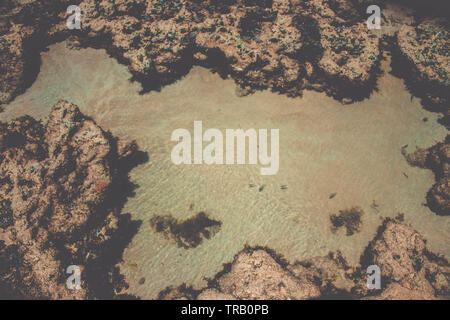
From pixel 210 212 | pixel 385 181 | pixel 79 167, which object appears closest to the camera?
pixel 79 167

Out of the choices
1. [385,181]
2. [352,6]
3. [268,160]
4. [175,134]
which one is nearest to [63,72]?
[175,134]

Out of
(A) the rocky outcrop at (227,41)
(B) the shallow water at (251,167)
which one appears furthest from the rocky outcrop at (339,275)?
(A) the rocky outcrop at (227,41)

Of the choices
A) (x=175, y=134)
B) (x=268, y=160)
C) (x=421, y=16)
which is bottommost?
(x=268, y=160)

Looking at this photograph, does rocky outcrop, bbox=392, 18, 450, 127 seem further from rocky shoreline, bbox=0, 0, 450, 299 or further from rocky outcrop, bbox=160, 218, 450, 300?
rocky outcrop, bbox=160, 218, 450, 300

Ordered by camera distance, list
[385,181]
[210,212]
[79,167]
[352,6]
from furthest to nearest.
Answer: [352,6]
[385,181]
[210,212]
[79,167]

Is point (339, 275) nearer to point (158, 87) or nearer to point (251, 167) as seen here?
point (251, 167)

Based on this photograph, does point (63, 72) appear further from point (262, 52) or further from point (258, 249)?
point (258, 249)
